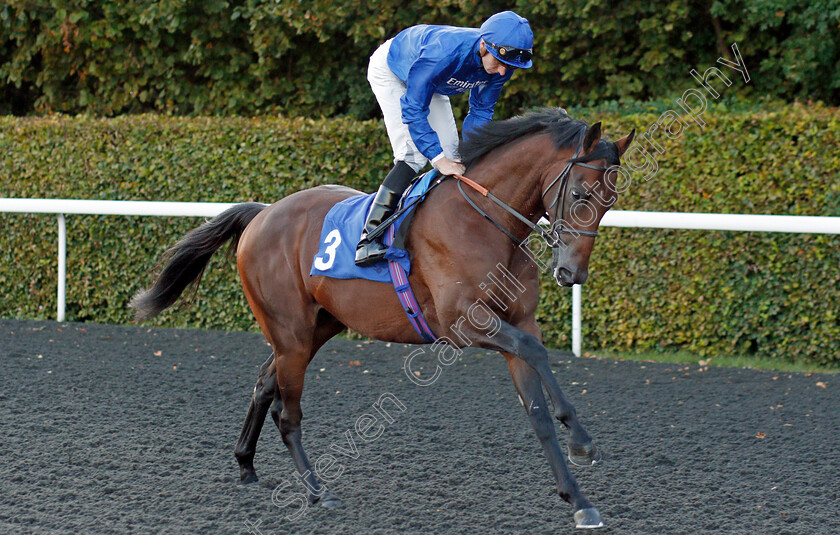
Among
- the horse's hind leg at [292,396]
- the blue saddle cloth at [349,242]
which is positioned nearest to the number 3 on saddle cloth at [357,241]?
the blue saddle cloth at [349,242]

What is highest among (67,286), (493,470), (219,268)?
(493,470)

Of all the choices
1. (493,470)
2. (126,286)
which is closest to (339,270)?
(493,470)

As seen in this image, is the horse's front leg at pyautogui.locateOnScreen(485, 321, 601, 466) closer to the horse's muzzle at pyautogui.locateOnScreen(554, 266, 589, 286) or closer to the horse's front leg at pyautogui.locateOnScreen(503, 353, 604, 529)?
the horse's front leg at pyautogui.locateOnScreen(503, 353, 604, 529)

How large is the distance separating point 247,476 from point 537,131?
1930 mm

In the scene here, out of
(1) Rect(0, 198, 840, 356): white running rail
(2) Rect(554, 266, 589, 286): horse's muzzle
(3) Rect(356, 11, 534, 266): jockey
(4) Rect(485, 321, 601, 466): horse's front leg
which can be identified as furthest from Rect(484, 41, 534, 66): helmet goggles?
(1) Rect(0, 198, 840, 356): white running rail

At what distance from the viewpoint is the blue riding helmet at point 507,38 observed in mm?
3314

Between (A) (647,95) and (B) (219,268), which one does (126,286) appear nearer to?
(B) (219,268)

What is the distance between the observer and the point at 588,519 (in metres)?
3.11

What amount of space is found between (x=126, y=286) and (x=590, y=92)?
4.50 meters

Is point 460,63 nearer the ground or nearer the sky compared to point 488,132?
nearer the sky

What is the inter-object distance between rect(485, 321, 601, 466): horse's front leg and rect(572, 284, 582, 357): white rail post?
3.09 metres

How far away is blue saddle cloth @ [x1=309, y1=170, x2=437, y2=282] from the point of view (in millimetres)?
3602

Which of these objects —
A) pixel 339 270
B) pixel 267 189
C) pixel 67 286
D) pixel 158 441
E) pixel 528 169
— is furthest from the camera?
pixel 67 286

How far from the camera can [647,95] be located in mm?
8203
